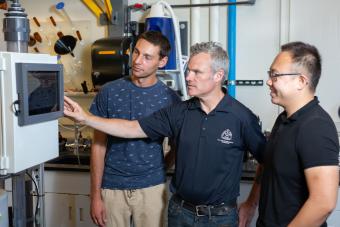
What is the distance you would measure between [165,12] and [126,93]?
40.2 inches

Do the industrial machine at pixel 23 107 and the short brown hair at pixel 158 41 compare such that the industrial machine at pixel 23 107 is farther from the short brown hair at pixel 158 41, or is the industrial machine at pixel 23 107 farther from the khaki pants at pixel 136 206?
the short brown hair at pixel 158 41

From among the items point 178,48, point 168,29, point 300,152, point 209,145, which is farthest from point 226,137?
point 168,29

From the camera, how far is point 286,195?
142 centimetres

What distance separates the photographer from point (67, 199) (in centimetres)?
267

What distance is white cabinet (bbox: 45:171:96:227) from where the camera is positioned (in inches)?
103

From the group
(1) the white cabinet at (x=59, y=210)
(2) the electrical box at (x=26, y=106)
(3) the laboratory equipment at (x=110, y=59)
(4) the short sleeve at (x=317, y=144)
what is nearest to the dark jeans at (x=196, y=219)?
(4) the short sleeve at (x=317, y=144)

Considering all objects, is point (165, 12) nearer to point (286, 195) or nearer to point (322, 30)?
point (322, 30)

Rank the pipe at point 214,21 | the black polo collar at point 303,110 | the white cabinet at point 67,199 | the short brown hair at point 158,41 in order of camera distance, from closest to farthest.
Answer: the black polo collar at point 303,110
the short brown hair at point 158,41
the white cabinet at point 67,199
the pipe at point 214,21

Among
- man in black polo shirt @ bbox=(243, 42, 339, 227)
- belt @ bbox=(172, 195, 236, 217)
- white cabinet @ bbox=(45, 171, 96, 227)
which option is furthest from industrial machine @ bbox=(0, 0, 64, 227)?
white cabinet @ bbox=(45, 171, 96, 227)

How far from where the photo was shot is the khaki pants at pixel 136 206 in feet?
6.40

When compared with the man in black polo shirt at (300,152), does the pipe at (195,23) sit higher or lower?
higher

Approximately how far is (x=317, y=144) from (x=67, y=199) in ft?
5.99

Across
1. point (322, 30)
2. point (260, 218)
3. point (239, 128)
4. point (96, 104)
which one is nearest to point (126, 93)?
point (96, 104)

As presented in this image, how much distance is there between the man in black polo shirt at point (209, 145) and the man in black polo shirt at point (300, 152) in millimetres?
245
